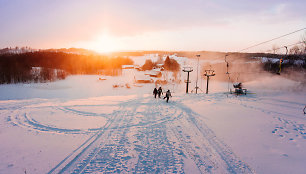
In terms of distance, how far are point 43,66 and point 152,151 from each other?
101094 mm

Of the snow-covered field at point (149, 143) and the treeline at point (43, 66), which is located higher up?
the treeline at point (43, 66)

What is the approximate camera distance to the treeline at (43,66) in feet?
193

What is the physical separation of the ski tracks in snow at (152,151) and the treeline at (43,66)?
70.9 m

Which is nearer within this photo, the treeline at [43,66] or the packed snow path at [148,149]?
the packed snow path at [148,149]

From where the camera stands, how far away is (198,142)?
7441mm

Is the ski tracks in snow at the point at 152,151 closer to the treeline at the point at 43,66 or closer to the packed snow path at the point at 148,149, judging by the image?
the packed snow path at the point at 148,149

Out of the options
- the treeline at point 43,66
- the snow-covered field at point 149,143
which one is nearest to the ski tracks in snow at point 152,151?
the snow-covered field at point 149,143

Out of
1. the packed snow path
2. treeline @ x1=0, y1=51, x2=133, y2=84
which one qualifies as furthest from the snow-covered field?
treeline @ x1=0, y1=51, x2=133, y2=84

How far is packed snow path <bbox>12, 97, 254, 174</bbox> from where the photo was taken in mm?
5418

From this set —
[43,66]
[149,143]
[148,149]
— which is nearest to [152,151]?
[148,149]

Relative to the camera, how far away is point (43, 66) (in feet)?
271

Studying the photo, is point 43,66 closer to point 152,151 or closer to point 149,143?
point 149,143

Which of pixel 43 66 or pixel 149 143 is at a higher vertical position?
pixel 43 66

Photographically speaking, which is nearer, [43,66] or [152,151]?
[152,151]
